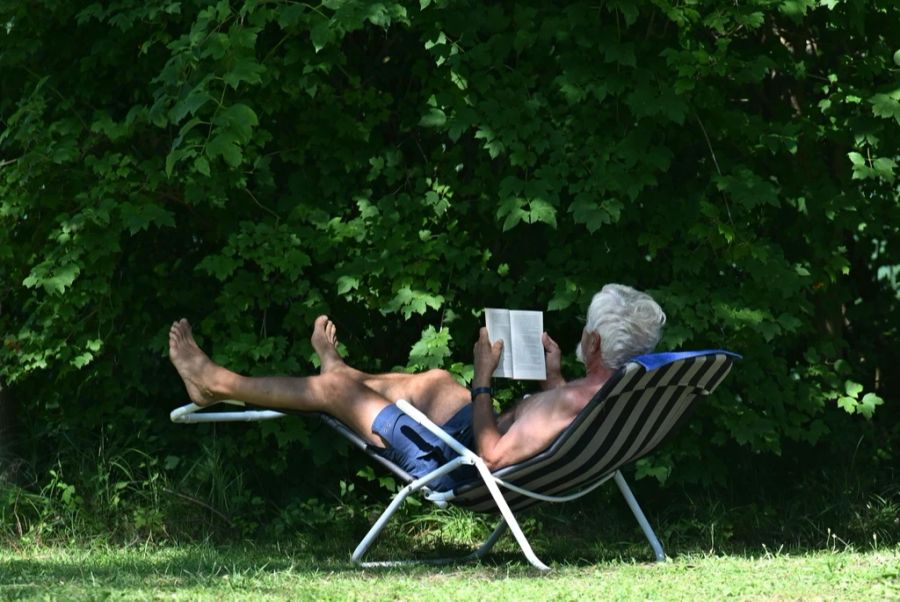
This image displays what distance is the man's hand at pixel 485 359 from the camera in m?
4.69

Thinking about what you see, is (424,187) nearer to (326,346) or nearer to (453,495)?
(326,346)

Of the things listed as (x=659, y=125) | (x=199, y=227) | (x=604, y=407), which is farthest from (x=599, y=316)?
(x=199, y=227)

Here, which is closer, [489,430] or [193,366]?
[489,430]

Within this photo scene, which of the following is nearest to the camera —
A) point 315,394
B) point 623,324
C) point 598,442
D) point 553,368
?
point 598,442

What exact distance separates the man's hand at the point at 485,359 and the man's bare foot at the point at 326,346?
63cm

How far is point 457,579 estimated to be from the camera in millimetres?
4379

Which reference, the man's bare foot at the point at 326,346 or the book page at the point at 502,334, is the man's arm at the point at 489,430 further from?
the man's bare foot at the point at 326,346

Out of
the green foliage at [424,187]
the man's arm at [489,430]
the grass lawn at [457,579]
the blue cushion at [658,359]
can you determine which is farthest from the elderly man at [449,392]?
the green foliage at [424,187]

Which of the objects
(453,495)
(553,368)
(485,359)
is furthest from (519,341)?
(453,495)

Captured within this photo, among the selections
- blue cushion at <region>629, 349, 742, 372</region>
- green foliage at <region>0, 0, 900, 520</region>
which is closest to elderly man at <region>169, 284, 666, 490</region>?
blue cushion at <region>629, 349, 742, 372</region>

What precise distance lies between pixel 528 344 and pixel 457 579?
2.93 ft

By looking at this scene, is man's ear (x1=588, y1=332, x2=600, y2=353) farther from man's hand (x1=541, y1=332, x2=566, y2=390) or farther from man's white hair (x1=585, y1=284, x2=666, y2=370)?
man's hand (x1=541, y1=332, x2=566, y2=390)

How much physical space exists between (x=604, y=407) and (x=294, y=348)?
1.87m

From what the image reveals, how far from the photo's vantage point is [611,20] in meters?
5.68
